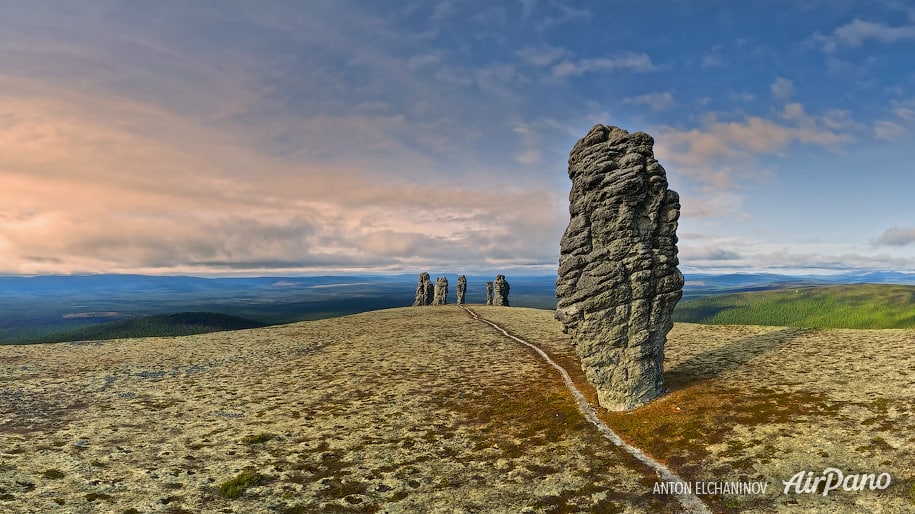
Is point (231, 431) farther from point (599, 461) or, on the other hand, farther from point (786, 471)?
point (786, 471)

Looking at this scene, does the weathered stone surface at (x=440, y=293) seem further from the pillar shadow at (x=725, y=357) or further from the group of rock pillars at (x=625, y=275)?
the group of rock pillars at (x=625, y=275)

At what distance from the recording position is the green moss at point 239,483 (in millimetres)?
16328

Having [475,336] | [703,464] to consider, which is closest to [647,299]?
[703,464]

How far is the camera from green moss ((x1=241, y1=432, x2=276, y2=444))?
21359mm

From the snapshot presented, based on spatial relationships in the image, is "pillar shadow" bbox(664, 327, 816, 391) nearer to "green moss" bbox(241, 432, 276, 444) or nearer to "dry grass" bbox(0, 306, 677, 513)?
"dry grass" bbox(0, 306, 677, 513)

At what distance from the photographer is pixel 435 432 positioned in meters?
22.4

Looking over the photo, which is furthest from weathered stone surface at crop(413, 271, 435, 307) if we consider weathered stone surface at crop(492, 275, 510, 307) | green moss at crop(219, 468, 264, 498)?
green moss at crop(219, 468, 264, 498)

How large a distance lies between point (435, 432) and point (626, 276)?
14.2m

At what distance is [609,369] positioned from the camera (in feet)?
85.0

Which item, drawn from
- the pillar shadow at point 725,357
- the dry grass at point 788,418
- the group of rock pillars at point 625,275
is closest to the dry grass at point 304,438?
the dry grass at point 788,418

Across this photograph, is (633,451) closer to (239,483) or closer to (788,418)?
(788,418)

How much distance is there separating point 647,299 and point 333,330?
45025 mm

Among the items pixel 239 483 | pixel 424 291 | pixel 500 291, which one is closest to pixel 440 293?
pixel 424 291

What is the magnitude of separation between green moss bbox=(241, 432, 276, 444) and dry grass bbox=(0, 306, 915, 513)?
14 centimetres
